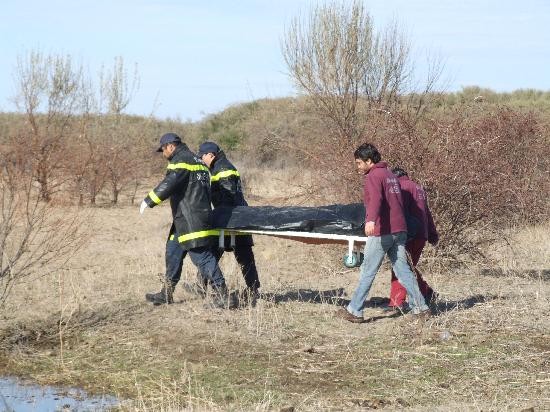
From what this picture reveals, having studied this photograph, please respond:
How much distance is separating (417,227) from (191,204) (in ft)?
7.76

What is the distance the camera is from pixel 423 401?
744 cm

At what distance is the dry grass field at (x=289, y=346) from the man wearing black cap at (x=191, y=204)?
0.47m

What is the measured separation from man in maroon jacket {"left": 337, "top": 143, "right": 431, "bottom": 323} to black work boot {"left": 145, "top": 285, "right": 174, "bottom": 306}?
7.55ft

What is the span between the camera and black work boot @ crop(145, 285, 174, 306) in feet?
34.8

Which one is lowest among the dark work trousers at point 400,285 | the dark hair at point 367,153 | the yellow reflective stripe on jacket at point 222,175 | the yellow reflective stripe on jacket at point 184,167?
the dark work trousers at point 400,285

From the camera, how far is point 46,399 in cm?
807

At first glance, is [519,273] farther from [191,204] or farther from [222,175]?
[191,204]

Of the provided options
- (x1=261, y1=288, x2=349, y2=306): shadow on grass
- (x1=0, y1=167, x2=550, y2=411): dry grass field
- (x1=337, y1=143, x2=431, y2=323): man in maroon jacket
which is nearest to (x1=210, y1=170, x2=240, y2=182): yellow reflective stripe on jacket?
(x1=0, y1=167, x2=550, y2=411): dry grass field

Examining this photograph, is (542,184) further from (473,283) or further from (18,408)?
(18,408)

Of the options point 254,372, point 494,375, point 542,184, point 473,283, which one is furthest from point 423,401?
point 542,184

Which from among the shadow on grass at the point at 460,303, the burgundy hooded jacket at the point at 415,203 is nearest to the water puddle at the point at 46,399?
the burgundy hooded jacket at the point at 415,203

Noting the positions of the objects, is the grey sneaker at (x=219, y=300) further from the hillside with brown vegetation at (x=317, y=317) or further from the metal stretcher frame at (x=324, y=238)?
the metal stretcher frame at (x=324, y=238)

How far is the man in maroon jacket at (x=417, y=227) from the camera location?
9828 mm

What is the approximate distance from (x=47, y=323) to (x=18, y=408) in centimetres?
240
